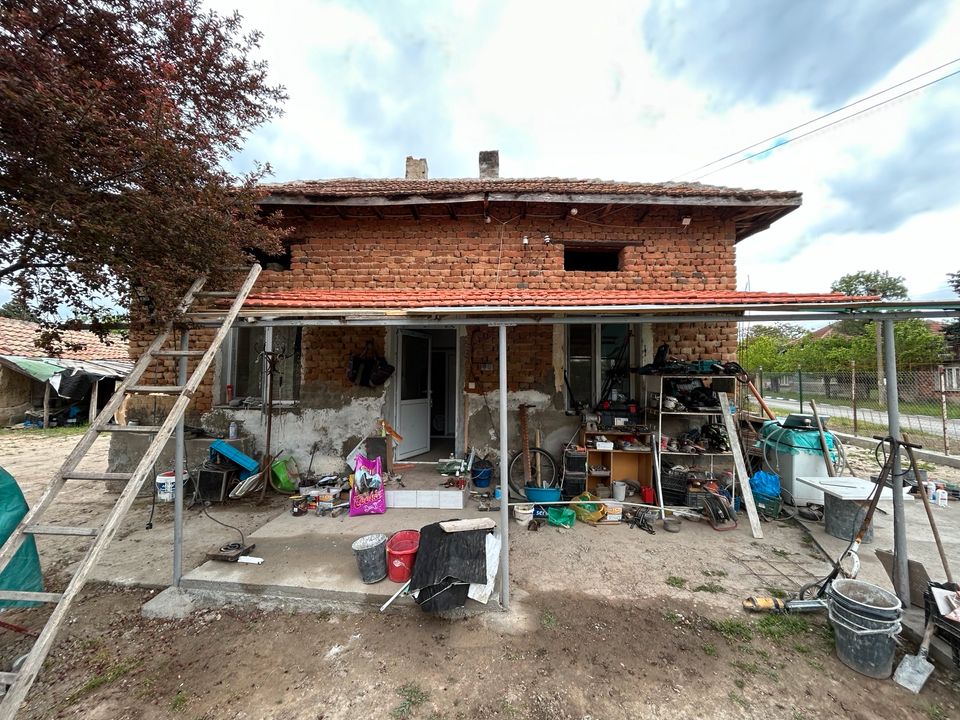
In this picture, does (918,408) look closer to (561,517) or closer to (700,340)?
(700,340)

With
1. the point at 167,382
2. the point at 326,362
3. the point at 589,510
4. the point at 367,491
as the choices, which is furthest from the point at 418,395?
the point at 167,382

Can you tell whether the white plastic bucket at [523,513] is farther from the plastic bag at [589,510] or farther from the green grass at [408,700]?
the green grass at [408,700]

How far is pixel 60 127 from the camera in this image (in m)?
2.44

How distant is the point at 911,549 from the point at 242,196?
8.22m

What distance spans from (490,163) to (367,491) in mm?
7485

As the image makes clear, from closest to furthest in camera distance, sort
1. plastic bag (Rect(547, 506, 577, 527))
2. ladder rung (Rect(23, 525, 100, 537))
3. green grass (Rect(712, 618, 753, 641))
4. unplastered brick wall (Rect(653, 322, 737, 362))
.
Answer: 1. ladder rung (Rect(23, 525, 100, 537))
2. green grass (Rect(712, 618, 753, 641))
3. plastic bag (Rect(547, 506, 577, 527))
4. unplastered brick wall (Rect(653, 322, 737, 362))

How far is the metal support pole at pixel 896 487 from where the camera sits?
3184mm

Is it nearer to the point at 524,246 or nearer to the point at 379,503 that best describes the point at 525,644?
the point at 379,503

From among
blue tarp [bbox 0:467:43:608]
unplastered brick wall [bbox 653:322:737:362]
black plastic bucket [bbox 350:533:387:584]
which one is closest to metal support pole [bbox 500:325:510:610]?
black plastic bucket [bbox 350:533:387:584]

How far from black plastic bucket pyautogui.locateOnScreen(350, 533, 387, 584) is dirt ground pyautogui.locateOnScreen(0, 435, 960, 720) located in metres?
0.33

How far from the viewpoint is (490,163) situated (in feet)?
28.3

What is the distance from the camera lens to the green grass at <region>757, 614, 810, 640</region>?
3006mm

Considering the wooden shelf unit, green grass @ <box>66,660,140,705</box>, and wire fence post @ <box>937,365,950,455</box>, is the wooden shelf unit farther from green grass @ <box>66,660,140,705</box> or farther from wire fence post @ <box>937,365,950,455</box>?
wire fence post @ <box>937,365,950,455</box>

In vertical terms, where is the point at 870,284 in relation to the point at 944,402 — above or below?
above
